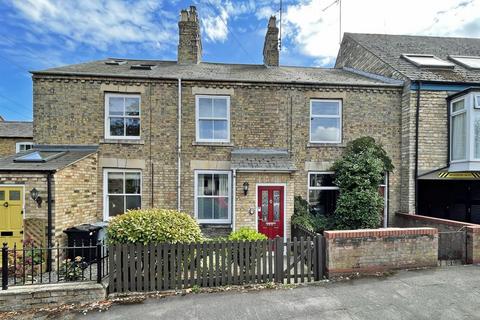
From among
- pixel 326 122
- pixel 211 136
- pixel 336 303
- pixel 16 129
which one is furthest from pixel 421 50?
pixel 16 129

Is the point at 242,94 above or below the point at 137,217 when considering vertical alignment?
above

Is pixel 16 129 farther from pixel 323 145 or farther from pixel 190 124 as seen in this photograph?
pixel 323 145

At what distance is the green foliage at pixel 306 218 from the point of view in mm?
9332

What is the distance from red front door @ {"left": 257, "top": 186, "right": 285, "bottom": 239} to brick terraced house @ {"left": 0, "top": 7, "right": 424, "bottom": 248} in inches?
1.4

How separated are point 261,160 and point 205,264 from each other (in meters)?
4.59

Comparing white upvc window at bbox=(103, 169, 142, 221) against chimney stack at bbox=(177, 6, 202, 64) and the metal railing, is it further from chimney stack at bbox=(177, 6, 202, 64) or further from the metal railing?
chimney stack at bbox=(177, 6, 202, 64)

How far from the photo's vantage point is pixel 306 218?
9.61 meters

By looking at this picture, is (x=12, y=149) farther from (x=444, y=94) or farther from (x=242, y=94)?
(x=444, y=94)

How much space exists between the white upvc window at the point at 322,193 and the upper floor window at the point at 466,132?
4483 mm

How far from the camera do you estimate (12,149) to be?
22203mm

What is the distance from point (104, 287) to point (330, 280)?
526 cm

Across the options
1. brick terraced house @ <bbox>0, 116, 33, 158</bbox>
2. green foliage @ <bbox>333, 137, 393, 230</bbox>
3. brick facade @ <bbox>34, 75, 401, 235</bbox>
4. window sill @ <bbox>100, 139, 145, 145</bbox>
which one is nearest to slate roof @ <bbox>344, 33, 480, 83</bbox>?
brick facade @ <bbox>34, 75, 401, 235</bbox>

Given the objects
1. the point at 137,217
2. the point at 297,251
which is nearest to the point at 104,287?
the point at 137,217

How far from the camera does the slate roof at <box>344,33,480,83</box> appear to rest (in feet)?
35.2
